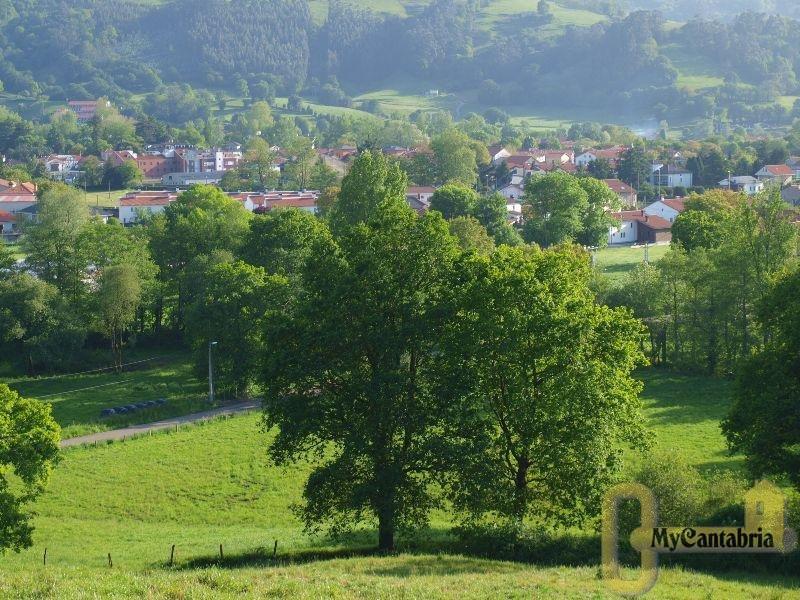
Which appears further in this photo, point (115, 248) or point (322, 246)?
point (115, 248)

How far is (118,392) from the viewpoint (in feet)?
139

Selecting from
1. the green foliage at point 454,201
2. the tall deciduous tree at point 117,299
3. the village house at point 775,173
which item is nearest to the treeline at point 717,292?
the tall deciduous tree at point 117,299

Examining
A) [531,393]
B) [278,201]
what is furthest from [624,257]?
[531,393]

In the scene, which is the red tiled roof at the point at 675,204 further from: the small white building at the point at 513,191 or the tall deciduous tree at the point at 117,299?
the tall deciduous tree at the point at 117,299

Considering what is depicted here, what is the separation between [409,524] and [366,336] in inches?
157

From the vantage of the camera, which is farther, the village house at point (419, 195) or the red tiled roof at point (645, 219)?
the village house at point (419, 195)

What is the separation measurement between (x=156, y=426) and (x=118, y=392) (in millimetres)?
7195

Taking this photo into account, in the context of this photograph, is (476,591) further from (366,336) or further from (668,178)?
(668,178)

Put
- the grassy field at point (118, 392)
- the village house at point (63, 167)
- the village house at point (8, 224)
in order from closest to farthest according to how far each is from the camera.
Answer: the grassy field at point (118, 392)
the village house at point (8, 224)
the village house at point (63, 167)

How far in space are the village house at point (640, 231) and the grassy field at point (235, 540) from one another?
128 ft

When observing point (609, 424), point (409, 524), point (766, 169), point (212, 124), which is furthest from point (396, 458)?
point (212, 124)

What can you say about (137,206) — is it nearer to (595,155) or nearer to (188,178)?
(188,178)

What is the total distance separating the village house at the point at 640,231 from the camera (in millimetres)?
77812

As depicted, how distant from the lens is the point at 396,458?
819 inches
